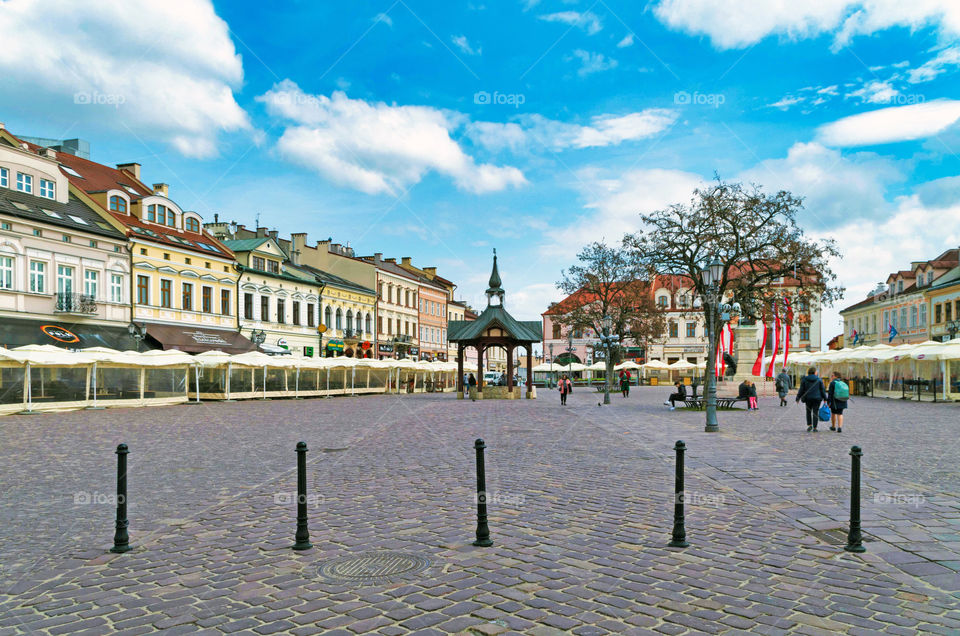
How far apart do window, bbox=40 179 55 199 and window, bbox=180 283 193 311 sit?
8.51 metres

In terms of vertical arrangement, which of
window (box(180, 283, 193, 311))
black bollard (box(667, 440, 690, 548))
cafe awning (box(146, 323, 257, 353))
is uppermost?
window (box(180, 283, 193, 311))

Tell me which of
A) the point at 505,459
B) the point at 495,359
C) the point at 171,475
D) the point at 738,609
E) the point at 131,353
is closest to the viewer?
the point at 738,609

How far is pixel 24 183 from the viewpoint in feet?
112

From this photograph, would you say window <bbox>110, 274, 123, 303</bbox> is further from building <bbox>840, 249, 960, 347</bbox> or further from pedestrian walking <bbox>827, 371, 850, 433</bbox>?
building <bbox>840, 249, 960, 347</bbox>

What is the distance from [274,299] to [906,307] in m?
55.1

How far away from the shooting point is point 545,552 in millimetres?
6520

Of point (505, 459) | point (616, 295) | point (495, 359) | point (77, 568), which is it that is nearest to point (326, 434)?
point (505, 459)

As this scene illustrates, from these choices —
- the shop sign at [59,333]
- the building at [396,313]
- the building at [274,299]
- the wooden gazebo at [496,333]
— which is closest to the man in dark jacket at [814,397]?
the wooden gazebo at [496,333]

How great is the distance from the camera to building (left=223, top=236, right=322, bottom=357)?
47.9 m

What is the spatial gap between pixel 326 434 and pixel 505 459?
7110mm

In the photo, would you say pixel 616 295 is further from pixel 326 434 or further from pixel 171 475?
pixel 171 475

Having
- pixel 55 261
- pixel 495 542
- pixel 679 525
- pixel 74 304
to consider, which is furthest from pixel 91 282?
pixel 679 525

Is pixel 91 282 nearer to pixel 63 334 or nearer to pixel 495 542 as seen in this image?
pixel 63 334

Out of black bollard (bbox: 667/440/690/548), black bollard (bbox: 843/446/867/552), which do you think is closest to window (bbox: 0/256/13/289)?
black bollard (bbox: 667/440/690/548)
